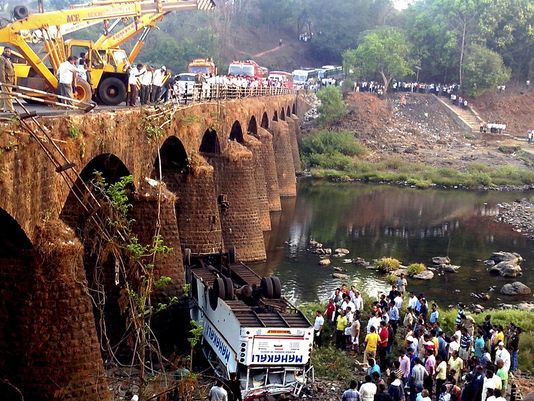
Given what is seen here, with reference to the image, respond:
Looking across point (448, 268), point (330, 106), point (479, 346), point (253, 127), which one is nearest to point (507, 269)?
point (448, 268)

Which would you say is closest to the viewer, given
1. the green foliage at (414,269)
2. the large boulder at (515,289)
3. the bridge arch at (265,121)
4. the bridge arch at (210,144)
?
the large boulder at (515,289)

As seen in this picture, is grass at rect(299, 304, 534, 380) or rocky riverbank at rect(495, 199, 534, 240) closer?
grass at rect(299, 304, 534, 380)

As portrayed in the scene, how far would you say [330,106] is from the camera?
7419 cm

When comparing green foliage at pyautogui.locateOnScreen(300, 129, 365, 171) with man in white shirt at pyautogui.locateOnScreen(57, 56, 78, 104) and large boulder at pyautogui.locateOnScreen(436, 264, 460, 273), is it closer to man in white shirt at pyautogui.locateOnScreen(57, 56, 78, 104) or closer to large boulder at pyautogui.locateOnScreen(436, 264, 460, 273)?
large boulder at pyautogui.locateOnScreen(436, 264, 460, 273)

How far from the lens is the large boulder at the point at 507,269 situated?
37.0 m

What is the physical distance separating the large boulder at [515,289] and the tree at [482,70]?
53.2m

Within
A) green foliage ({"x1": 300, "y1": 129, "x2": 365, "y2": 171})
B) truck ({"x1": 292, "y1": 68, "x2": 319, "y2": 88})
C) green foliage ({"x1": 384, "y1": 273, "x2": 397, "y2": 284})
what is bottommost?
green foliage ({"x1": 384, "y1": 273, "x2": 397, "y2": 284})

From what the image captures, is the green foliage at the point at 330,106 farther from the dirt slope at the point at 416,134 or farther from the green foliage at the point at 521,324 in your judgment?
the green foliage at the point at 521,324

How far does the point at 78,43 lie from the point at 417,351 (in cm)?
1589

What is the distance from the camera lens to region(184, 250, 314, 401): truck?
58.4 ft

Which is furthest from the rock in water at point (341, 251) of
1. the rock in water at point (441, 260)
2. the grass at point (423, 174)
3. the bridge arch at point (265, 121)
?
the grass at point (423, 174)

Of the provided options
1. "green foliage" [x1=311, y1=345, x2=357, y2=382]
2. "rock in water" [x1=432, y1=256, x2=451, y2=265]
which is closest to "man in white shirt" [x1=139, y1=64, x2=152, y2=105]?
"green foliage" [x1=311, y1=345, x2=357, y2=382]

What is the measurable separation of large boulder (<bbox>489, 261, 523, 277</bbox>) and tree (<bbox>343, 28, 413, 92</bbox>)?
47020 millimetres

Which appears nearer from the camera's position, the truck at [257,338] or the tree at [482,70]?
the truck at [257,338]
